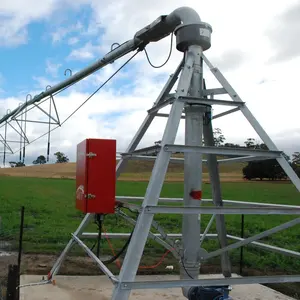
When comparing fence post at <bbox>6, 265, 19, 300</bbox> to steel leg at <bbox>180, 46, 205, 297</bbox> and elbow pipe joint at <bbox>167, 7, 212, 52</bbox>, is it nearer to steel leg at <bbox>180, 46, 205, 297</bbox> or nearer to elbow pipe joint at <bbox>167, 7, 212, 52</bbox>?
steel leg at <bbox>180, 46, 205, 297</bbox>

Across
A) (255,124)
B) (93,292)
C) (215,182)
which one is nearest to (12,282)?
(93,292)

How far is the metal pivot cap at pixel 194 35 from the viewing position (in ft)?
20.6

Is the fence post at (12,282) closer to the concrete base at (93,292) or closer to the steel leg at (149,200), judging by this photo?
the concrete base at (93,292)

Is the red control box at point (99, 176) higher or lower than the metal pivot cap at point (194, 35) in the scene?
lower

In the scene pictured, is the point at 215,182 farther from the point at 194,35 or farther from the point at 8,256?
the point at 8,256

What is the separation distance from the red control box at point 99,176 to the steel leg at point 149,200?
3.53 ft

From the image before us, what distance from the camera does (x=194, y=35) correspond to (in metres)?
6.28

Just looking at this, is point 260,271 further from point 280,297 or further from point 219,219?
point 219,219

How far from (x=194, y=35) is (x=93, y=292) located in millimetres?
4644

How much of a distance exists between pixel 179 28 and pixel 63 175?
59743 millimetres

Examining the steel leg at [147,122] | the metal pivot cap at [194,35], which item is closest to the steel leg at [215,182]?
the steel leg at [147,122]

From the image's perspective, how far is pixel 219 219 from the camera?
739 cm

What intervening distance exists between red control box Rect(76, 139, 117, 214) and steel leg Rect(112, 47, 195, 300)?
107 cm

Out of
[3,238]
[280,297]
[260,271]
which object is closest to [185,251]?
[280,297]
